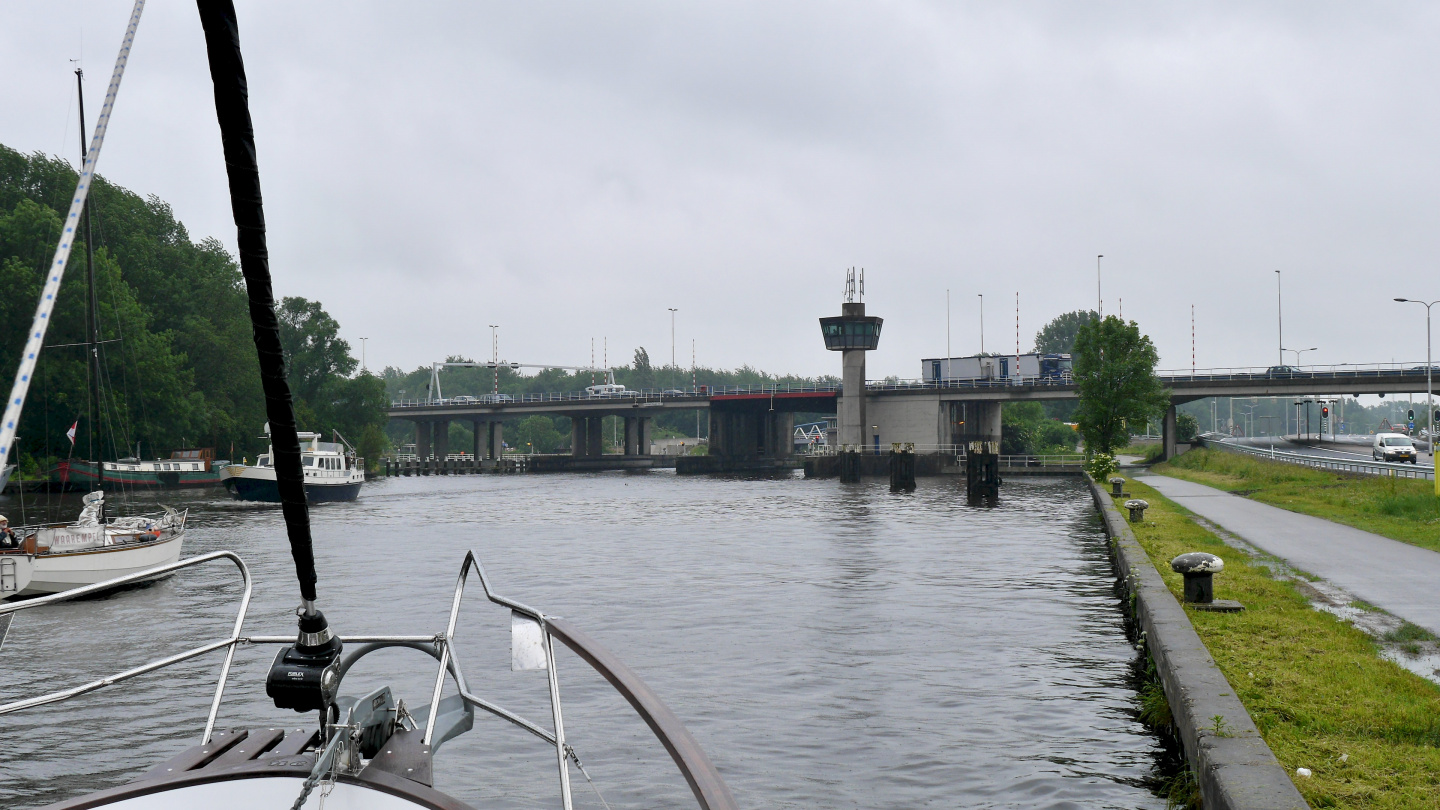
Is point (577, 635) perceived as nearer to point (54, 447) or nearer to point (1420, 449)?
point (54, 447)

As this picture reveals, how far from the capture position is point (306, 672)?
4.34 m

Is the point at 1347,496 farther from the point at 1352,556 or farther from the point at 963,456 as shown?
the point at 963,456

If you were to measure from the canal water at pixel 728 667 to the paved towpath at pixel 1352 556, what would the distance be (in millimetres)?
3098

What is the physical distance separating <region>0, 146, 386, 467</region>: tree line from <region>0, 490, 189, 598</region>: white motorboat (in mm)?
Result: 28462

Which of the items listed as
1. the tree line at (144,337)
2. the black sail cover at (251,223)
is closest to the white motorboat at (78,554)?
the black sail cover at (251,223)

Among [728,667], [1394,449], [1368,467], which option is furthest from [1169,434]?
[728,667]

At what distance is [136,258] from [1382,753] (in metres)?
82.4

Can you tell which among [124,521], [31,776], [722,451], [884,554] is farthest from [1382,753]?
[722,451]

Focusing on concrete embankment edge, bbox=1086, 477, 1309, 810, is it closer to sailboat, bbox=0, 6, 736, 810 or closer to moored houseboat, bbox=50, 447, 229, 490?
sailboat, bbox=0, 6, 736, 810

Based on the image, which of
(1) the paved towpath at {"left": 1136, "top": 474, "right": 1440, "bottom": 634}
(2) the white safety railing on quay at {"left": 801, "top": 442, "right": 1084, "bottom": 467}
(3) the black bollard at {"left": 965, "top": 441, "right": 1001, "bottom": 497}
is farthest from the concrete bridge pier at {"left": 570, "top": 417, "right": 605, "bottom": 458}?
(1) the paved towpath at {"left": 1136, "top": 474, "right": 1440, "bottom": 634}

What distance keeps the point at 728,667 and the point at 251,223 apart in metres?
Result: 13.1

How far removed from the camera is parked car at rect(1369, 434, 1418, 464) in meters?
55.4

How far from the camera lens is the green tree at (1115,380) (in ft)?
225

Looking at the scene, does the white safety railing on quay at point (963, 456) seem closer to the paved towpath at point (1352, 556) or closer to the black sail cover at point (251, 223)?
the paved towpath at point (1352, 556)
